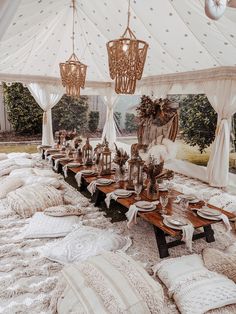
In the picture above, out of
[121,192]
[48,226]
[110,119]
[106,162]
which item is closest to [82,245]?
[48,226]

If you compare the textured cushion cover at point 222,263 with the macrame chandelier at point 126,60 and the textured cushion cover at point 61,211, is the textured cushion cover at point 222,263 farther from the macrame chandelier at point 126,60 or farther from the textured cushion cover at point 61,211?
the macrame chandelier at point 126,60

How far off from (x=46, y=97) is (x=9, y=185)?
385 centimetres

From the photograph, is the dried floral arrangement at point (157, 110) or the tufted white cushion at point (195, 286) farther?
the dried floral arrangement at point (157, 110)

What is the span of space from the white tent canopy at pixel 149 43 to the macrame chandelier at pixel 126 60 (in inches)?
32.5

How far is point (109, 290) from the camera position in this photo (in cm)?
159

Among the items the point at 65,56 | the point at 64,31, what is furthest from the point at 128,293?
the point at 65,56

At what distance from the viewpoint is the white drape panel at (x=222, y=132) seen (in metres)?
4.70

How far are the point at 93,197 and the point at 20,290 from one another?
1.87 meters

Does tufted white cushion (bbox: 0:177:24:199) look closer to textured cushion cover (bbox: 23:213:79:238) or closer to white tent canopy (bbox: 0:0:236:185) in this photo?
textured cushion cover (bbox: 23:213:79:238)

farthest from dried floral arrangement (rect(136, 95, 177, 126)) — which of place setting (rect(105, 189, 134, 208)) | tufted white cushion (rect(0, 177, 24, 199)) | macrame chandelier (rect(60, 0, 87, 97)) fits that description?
tufted white cushion (rect(0, 177, 24, 199))

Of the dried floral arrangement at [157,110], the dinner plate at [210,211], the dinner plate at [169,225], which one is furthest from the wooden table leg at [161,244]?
the dried floral arrangement at [157,110]

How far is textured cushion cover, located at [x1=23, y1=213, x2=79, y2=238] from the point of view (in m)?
2.73

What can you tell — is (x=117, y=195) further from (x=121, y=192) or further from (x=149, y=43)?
(x=149, y=43)

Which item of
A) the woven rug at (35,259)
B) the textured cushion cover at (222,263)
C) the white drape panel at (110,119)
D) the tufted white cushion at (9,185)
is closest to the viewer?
the woven rug at (35,259)
